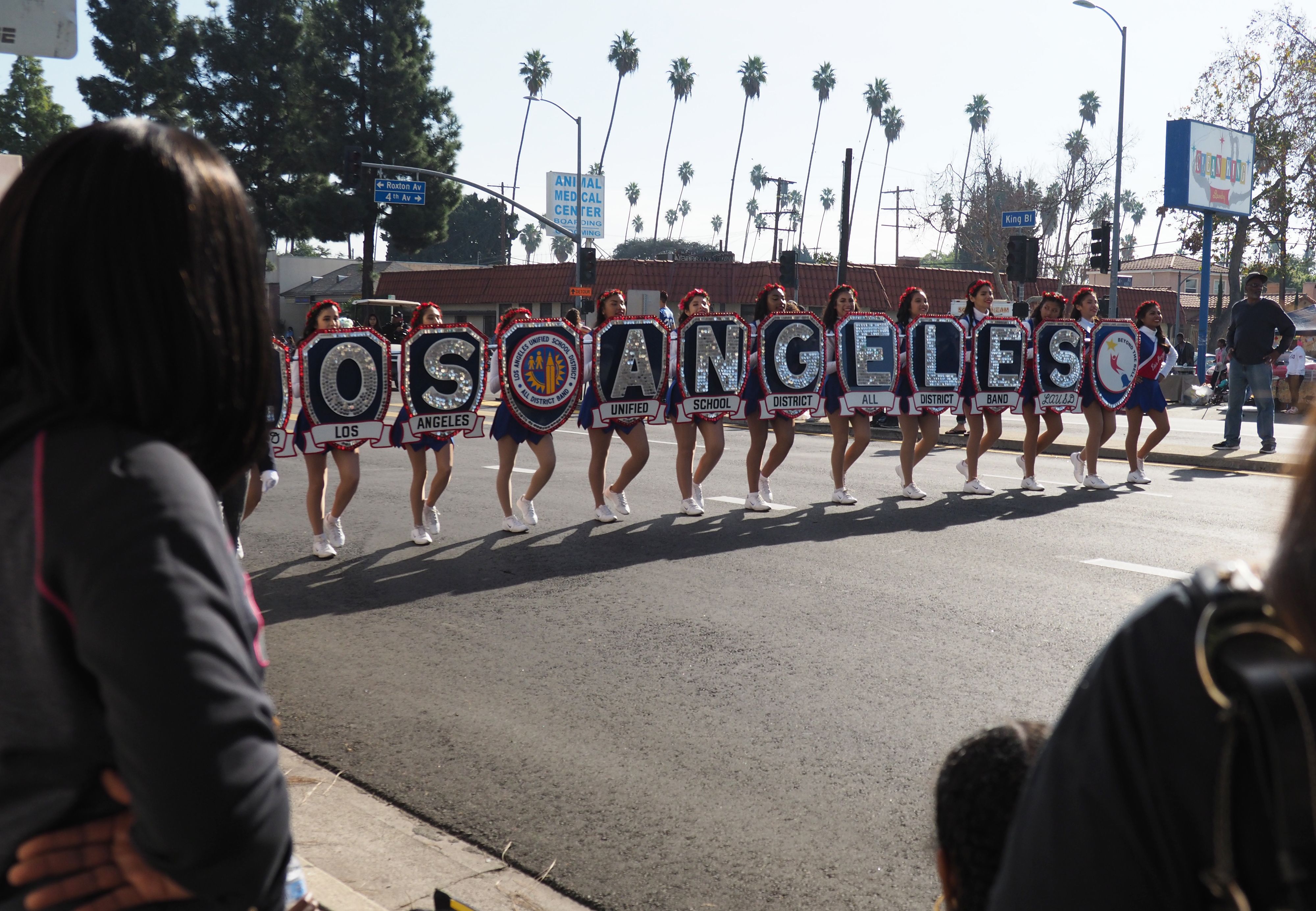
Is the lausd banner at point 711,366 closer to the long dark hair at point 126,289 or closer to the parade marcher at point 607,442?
the parade marcher at point 607,442

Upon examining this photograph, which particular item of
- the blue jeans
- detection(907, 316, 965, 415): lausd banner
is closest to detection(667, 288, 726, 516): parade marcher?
detection(907, 316, 965, 415): lausd banner

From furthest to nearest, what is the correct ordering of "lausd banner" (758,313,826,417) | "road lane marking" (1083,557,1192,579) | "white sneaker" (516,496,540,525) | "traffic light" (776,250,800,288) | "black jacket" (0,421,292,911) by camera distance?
1. "traffic light" (776,250,800,288)
2. "lausd banner" (758,313,826,417)
3. "white sneaker" (516,496,540,525)
4. "road lane marking" (1083,557,1192,579)
5. "black jacket" (0,421,292,911)

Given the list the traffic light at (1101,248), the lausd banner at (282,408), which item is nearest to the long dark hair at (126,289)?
the lausd banner at (282,408)

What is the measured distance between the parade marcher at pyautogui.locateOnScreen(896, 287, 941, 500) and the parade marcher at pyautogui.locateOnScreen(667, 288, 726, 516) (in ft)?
6.20

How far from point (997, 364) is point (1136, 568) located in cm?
439

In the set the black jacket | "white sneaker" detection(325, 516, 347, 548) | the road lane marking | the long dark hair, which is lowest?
the road lane marking

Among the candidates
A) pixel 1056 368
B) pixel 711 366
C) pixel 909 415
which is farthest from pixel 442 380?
pixel 1056 368

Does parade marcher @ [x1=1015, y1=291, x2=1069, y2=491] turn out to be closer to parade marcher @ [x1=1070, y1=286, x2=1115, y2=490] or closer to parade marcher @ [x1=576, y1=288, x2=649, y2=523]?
parade marcher @ [x1=1070, y1=286, x2=1115, y2=490]

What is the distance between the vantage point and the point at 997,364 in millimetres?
11992

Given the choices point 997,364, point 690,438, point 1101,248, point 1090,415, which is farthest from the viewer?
point 1101,248

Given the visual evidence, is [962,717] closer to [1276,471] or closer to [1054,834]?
[1054,834]

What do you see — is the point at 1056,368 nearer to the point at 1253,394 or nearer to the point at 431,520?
the point at 1253,394

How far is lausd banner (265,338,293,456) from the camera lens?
7.89 m

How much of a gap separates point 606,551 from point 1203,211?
98.5 feet
